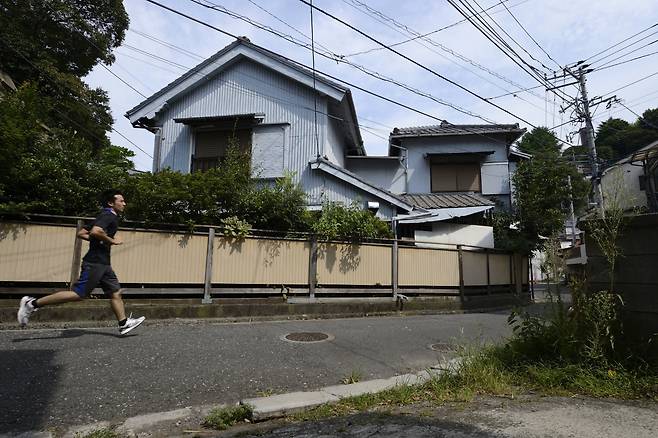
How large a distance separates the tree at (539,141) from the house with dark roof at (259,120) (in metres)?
9.41

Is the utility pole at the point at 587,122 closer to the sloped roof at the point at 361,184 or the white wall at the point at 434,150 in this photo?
the white wall at the point at 434,150

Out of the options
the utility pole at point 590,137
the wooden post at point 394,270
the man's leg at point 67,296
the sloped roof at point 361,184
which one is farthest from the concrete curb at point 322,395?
the utility pole at point 590,137

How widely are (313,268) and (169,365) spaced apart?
5133 mm

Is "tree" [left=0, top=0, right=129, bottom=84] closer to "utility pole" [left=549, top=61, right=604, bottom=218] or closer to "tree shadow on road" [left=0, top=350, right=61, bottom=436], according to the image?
"tree shadow on road" [left=0, top=350, right=61, bottom=436]

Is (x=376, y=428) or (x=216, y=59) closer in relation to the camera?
(x=376, y=428)

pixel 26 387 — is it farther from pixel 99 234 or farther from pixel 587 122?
pixel 587 122

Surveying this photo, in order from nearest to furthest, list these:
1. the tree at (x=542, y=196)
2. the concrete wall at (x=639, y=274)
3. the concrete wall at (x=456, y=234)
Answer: the concrete wall at (x=639, y=274), the concrete wall at (x=456, y=234), the tree at (x=542, y=196)

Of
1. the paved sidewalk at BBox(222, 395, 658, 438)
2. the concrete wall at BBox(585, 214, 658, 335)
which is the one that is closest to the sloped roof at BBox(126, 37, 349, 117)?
the concrete wall at BBox(585, 214, 658, 335)

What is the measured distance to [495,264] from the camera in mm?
14281

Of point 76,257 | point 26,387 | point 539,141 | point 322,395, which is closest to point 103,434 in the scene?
point 26,387

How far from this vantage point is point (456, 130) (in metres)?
18.0

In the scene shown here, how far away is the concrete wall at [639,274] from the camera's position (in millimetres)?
4203

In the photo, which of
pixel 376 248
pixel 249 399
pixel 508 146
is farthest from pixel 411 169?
pixel 249 399

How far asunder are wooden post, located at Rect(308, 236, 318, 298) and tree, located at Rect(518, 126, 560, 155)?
12.2m
